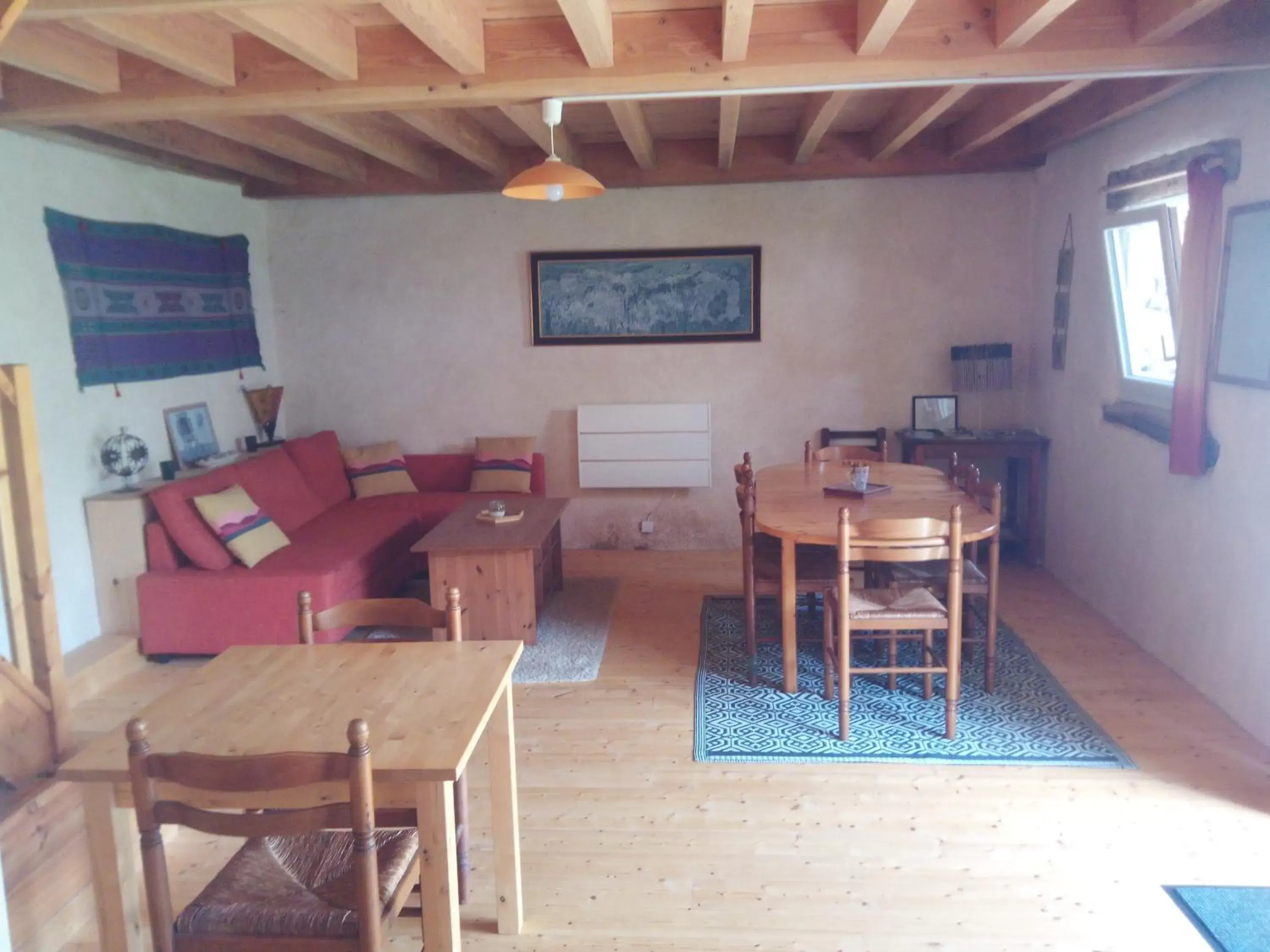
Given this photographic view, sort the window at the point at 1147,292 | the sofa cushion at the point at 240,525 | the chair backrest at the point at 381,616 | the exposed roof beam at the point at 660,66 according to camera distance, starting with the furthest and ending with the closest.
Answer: the sofa cushion at the point at 240,525 → the window at the point at 1147,292 → the exposed roof beam at the point at 660,66 → the chair backrest at the point at 381,616

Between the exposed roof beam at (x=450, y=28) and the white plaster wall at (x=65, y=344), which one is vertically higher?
the exposed roof beam at (x=450, y=28)

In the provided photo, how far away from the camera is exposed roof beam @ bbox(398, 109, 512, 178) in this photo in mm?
4254

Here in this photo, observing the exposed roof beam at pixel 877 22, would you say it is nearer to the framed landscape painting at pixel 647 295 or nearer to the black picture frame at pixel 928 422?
the framed landscape painting at pixel 647 295

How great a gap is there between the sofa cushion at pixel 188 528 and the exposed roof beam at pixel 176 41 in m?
1.89

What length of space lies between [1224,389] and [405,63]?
3.32 metres

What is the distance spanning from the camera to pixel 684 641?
15.1 feet

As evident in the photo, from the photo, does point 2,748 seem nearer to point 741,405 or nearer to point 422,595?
point 422,595

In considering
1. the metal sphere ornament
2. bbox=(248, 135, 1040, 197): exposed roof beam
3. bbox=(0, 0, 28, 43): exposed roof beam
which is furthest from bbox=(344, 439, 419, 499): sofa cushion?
bbox=(0, 0, 28, 43): exposed roof beam

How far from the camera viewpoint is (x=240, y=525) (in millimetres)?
4559

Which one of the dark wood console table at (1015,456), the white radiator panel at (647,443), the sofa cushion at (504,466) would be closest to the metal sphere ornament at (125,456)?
the sofa cushion at (504,466)

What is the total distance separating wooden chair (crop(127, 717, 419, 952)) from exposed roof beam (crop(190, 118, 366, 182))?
3.06m

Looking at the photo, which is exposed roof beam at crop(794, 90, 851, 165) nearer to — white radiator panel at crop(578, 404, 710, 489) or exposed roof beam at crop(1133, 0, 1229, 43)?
exposed roof beam at crop(1133, 0, 1229, 43)

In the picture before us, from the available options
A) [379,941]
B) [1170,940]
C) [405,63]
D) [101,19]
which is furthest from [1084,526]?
[101,19]

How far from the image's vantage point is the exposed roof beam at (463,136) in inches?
167
